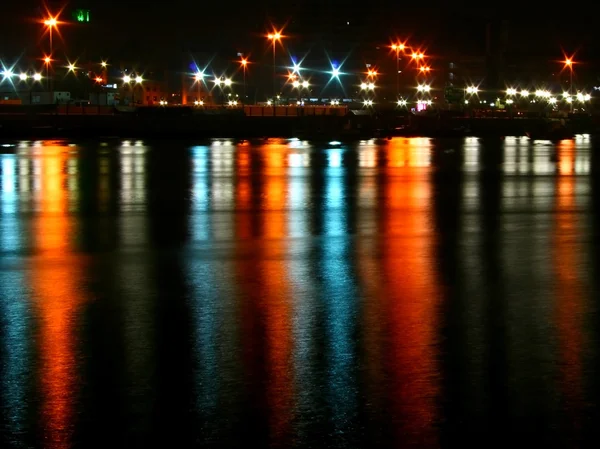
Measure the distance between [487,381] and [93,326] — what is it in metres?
3.51

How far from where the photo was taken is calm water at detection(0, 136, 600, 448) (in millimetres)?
5945

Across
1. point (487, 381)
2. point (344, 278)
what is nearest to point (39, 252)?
point (344, 278)

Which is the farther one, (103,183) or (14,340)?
(103,183)

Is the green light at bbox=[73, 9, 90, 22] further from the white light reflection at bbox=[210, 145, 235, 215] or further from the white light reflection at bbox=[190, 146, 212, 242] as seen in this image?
the white light reflection at bbox=[190, 146, 212, 242]

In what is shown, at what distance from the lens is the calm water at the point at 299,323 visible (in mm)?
5945

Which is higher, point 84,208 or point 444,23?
point 444,23

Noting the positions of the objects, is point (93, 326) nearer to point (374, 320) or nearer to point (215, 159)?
point (374, 320)

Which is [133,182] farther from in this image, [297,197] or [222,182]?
[297,197]

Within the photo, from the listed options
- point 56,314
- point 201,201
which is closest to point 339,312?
point 56,314

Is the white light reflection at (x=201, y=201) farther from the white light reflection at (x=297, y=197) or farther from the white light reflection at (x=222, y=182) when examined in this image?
the white light reflection at (x=297, y=197)

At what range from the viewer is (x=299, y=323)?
8609 mm

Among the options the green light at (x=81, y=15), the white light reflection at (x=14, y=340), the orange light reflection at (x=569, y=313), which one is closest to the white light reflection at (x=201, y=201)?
the white light reflection at (x=14, y=340)

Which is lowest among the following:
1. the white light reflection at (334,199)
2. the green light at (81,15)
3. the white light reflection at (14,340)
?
the white light reflection at (14,340)

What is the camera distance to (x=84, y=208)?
1845 cm
